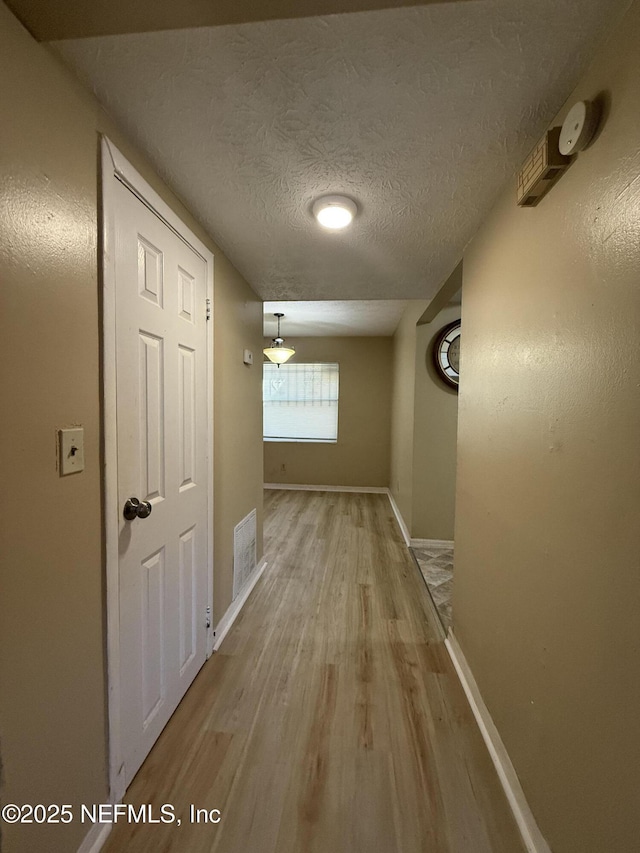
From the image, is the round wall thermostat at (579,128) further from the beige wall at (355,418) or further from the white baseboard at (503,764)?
the beige wall at (355,418)

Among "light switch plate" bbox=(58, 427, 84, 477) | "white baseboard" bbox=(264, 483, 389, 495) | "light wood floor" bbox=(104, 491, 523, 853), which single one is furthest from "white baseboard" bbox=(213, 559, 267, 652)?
"white baseboard" bbox=(264, 483, 389, 495)

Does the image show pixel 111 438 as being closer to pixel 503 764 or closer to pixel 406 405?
pixel 503 764

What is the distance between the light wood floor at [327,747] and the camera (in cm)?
108

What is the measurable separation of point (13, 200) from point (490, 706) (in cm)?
219

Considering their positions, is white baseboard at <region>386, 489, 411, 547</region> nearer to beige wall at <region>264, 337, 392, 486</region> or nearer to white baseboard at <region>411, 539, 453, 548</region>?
white baseboard at <region>411, 539, 453, 548</region>

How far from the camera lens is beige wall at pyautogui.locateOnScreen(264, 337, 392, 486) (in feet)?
18.4

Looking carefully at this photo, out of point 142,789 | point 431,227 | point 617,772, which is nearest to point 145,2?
point 431,227

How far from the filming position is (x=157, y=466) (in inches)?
52.3

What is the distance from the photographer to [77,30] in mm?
794

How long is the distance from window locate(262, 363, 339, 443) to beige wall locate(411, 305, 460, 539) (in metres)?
2.42

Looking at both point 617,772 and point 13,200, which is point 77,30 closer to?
point 13,200

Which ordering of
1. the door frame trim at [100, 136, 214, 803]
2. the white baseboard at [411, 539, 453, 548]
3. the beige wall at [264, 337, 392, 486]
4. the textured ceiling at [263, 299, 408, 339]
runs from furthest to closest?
the beige wall at [264, 337, 392, 486] < the textured ceiling at [263, 299, 408, 339] < the white baseboard at [411, 539, 453, 548] < the door frame trim at [100, 136, 214, 803]

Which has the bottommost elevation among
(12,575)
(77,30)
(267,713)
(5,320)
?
(267,713)

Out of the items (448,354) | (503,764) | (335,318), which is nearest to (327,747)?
Result: (503,764)
